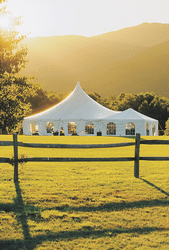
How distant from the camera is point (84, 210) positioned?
5000 mm

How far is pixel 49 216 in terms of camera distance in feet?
15.3

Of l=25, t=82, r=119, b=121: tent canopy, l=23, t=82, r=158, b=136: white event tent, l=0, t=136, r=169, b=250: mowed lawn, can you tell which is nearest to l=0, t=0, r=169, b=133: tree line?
l=0, t=136, r=169, b=250: mowed lawn

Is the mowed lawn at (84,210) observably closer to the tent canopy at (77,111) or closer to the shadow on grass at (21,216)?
the shadow on grass at (21,216)

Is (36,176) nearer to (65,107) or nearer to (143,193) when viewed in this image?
(143,193)

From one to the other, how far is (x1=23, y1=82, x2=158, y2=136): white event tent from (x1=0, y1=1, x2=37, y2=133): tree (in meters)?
20.6

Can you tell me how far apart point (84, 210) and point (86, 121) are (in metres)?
26.9

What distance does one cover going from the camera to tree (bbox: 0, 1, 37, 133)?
9.61 metres

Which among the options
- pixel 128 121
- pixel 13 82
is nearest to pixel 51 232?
pixel 13 82

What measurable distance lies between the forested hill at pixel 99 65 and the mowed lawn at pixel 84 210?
457 feet

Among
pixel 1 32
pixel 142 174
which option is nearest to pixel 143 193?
pixel 142 174

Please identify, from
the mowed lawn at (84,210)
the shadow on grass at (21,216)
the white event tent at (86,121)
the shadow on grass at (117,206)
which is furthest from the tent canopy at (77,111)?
the shadow on grass at (21,216)

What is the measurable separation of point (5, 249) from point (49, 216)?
4.09ft

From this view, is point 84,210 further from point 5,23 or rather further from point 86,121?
point 86,121

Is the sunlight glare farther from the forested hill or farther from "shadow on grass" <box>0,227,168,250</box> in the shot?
the forested hill
